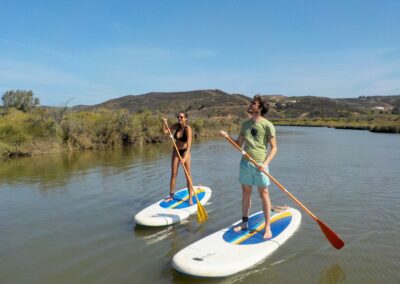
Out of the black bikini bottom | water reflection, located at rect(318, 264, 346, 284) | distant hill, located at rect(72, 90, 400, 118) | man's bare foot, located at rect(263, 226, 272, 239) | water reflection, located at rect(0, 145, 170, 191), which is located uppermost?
distant hill, located at rect(72, 90, 400, 118)

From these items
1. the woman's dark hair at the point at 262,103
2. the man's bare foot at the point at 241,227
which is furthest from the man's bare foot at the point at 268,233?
the woman's dark hair at the point at 262,103

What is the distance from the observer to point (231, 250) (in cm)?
530

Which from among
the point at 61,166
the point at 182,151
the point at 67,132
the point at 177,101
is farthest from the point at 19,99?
the point at 177,101

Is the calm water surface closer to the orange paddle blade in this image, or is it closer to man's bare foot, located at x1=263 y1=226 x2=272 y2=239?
the orange paddle blade

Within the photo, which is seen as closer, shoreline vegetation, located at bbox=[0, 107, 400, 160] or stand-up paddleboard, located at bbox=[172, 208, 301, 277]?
stand-up paddleboard, located at bbox=[172, 208, 301, 277]

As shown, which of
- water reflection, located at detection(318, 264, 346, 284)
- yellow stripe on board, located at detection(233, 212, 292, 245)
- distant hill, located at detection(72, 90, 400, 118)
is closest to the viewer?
water reflection, located at detection(318, 264, 346, 284)

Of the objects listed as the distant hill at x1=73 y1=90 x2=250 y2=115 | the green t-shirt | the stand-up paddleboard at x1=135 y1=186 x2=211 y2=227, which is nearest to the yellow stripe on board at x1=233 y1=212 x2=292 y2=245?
the green t-shirt

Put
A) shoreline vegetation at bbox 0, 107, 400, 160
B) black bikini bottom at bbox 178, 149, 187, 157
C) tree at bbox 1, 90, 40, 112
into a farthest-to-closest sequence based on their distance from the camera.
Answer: tree at bbox 1, 90, 40, 112 < shoreline vegetation at bbox 0, 107, 400, 160 < black bikini bottom at bbox 178, 149, 187, 157

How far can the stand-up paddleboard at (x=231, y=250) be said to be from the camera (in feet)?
15.7

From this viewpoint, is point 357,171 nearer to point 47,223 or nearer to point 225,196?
point 225,196

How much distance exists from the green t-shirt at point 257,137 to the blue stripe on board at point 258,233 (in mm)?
1172

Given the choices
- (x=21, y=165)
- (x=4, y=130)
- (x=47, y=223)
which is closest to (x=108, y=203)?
(x=47, y=223)

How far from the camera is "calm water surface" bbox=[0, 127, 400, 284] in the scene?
522cm

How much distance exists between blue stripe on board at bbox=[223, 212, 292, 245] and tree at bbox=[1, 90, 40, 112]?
3354 cm
